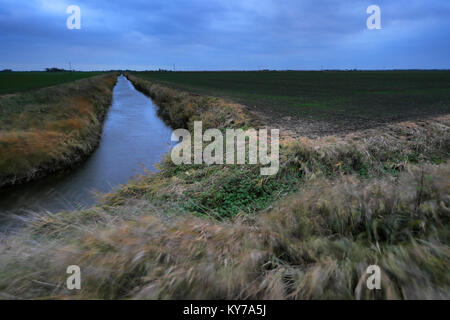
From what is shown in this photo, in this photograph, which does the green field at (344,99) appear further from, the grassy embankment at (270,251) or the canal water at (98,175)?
the grassy embankment at (270,251)

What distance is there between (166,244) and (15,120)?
12.6 metres

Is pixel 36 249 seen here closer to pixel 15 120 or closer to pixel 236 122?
pixel 236 122

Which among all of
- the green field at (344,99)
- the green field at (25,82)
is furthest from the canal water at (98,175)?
the green field at (25,82)

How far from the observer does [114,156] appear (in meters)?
12.3

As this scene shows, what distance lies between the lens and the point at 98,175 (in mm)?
10062

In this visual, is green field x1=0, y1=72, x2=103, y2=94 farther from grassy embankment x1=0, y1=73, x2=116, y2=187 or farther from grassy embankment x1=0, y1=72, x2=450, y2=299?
grassy embankment x1=0, y1=72, x2=450, y2=299

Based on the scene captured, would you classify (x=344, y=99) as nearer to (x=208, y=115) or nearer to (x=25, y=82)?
(x=208, y=115)

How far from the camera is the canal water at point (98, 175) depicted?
299 inches

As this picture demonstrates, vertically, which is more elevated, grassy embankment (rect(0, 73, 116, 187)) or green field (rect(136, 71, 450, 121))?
green field (rect(136, 71, 450, 121))

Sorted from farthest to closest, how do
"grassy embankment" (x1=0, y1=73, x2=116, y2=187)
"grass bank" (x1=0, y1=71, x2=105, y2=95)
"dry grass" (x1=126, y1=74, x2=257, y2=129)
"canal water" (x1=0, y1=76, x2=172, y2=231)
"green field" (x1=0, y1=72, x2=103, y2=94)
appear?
1. "green field" (x1=0, y1=72, x2=103, y2=94)
2. "grass bank" (x1=0, y1=71, x2=105, y2=95)
3. "dry grass" (x1=126, y1=74, x2=257, y2=129)
4. "grassy embankment" (x1=0, y1=73, x2=116, y2=187)
5. "canal water" (x1=0, y1=76, x2=172, y2=231)

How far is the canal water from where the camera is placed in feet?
24.9

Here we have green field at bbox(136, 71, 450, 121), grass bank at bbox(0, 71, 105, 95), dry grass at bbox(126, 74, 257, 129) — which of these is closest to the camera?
dry grass at bbox(126, 74, 257, 129)

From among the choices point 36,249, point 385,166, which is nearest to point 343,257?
point 36,249

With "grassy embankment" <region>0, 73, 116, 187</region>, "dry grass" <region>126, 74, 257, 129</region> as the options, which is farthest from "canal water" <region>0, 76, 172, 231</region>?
"dry grass" <region>126, 74, 257, 129</region>
